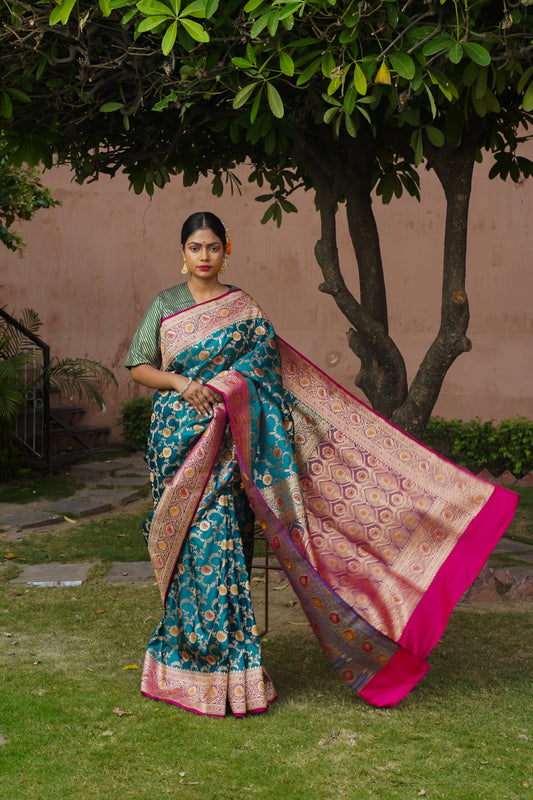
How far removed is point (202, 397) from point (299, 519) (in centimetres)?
62

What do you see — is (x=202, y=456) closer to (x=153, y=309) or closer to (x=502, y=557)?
(x=153, y=309)

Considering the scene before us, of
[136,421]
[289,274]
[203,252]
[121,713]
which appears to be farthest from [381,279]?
[136,421]

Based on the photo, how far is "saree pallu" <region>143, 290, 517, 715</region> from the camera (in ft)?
10.6

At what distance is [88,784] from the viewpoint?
8.75 ft

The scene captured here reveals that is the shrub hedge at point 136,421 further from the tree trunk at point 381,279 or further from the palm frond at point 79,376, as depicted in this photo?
the tree trunk at point 381,279

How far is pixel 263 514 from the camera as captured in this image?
3.27m

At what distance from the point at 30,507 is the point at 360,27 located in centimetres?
521

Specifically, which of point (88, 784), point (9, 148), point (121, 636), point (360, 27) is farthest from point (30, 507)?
point (360, 27)

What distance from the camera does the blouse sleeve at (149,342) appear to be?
3.49 metres

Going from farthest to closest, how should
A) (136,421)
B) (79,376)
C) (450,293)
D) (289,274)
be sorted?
(136,421) < (289,274) < (79,376) < (450,293)

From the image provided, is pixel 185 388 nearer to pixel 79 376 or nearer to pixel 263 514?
pixel 263 514

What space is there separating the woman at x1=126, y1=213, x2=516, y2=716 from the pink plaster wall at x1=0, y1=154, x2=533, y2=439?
5.20 m

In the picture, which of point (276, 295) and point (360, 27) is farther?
point (276, 295)

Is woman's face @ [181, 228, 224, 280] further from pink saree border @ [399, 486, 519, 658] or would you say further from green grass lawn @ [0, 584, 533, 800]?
green grass lawn @ [0, 584, 533, 800]
